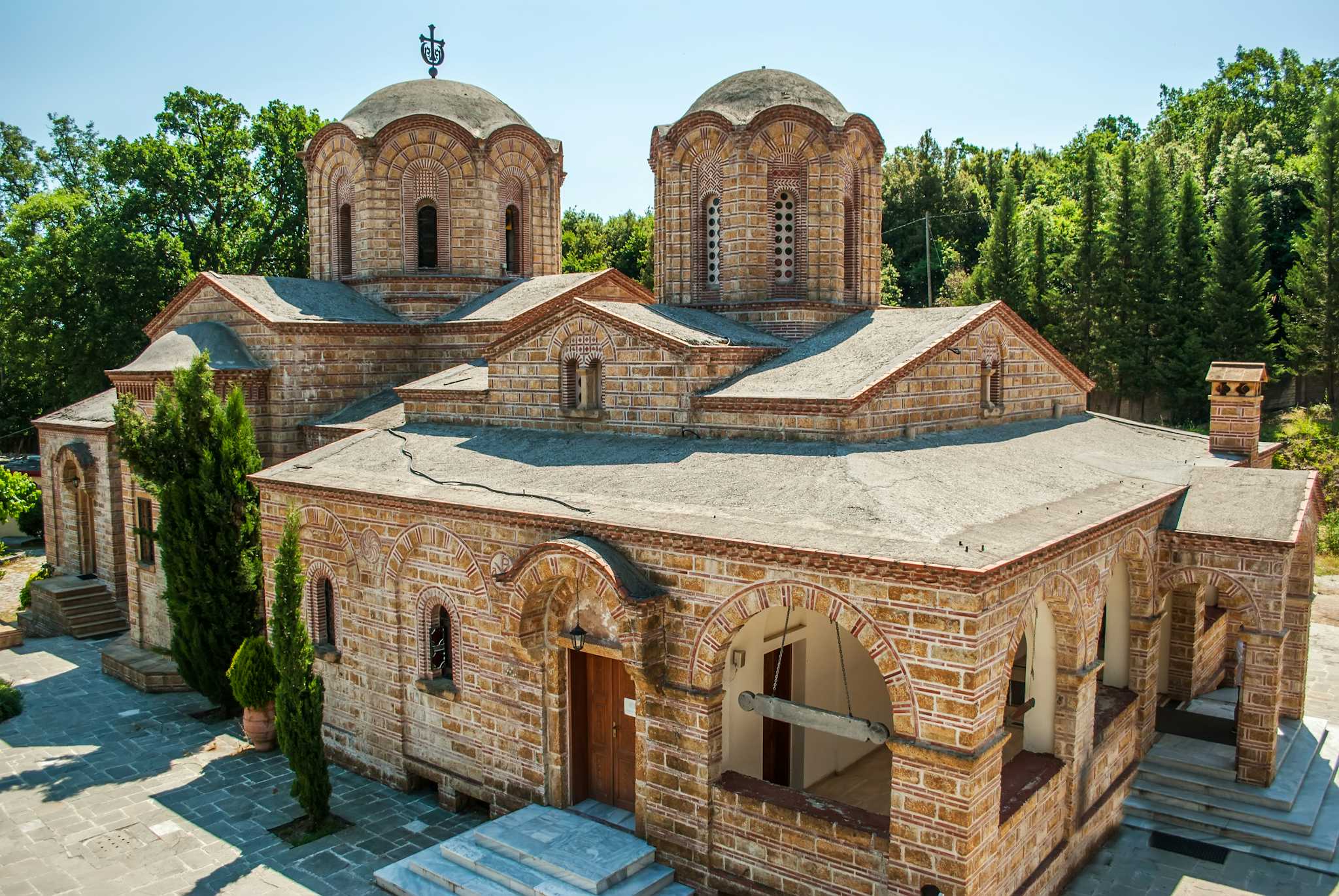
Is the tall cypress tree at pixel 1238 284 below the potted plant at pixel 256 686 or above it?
above

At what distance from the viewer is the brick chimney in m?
13.9

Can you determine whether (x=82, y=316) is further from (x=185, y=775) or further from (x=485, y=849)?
(x=485, y=849)

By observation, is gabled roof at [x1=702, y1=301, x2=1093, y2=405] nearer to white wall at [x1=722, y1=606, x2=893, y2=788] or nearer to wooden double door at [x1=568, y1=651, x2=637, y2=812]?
white wall at [x1=722, y1=606, x2=893, y2=788]

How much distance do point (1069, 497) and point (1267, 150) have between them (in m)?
34.6

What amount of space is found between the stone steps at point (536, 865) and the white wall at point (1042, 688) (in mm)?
3616

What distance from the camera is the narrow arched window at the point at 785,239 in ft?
Answer: 46.4

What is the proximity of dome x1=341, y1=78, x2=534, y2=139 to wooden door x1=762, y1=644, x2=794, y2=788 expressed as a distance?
11.2 meters

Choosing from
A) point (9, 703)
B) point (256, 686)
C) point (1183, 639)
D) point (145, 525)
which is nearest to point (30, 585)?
point (145, 525)

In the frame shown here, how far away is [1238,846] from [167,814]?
11.3 m

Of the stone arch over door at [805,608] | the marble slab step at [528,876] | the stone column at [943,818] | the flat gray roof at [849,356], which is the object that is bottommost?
the marble slab step at [528,876]

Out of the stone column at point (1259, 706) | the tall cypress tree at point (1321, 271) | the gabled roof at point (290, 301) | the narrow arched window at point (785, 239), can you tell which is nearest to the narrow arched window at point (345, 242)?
the gabled roof at point (290, 301)

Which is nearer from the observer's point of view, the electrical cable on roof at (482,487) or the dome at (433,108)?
the electrical cable on roof at (482,487)

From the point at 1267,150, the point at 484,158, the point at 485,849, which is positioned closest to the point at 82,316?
the point at 484,158

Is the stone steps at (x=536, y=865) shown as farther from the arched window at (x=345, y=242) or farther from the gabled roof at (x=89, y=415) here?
the gabled roof at (x=89, y=415)
